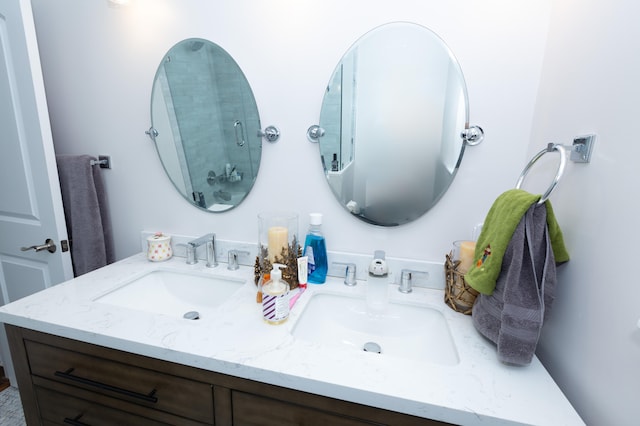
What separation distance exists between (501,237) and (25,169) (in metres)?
1.80

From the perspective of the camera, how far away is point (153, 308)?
1127 millimetres

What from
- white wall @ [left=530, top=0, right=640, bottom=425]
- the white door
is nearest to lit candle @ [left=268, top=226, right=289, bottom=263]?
white wall @ [left=530, top=0, right=640, bottom=425]

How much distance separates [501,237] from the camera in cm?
68

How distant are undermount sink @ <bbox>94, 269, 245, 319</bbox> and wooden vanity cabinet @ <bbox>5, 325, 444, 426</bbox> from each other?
25cm

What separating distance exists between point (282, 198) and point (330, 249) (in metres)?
0.27

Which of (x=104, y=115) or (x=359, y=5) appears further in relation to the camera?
(x=104, y=115)

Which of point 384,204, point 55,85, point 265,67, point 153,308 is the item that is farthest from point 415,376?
point 55,85

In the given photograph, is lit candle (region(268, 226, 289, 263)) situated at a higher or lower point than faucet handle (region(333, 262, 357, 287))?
higher

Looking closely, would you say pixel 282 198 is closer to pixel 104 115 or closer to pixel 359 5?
pixel 359 5

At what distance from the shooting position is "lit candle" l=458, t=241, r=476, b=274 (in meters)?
0.90

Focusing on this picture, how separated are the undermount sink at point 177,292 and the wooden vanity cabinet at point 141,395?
0.82ft

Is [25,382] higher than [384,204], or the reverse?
[384,204]

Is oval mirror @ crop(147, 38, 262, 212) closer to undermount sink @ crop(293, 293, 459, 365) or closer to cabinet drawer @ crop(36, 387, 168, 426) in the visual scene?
undermount sink @ crop(293, 293, 459, 365)

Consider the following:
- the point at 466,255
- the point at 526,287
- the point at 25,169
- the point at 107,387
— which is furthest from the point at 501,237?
the point at 25,169
